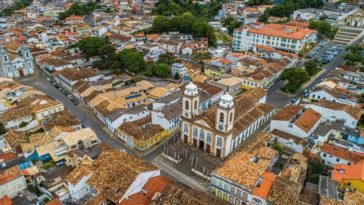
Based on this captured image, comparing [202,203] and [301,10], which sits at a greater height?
[301,10]

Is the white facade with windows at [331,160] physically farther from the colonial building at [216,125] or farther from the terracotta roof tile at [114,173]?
the terracotta roof tile at [114,173]

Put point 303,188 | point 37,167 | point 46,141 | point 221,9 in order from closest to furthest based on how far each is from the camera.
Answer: point 303,188, point 37,167, point 46,141, point 221,9

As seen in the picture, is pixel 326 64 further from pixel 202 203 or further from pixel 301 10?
pixel 202 203

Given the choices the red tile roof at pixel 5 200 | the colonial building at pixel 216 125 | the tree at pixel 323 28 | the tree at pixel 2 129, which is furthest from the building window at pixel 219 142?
the tree at pixel 323 28

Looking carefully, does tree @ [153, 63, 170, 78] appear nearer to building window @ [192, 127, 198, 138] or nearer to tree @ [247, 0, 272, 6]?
building window @ [192, 127, 198, 138]

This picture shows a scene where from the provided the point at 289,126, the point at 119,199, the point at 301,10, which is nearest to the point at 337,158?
the point at 289,126
